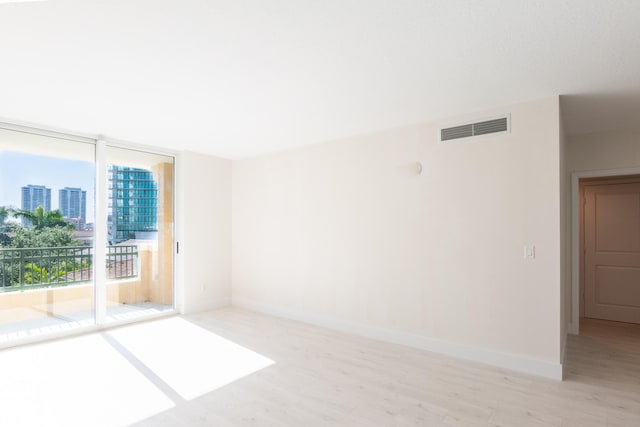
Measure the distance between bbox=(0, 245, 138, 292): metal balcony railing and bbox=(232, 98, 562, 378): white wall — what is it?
2.00 m

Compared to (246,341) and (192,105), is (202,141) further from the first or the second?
(246,341)

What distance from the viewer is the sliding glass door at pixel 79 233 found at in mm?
3727

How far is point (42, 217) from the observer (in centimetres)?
389

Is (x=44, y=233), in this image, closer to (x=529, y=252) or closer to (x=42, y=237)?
(x=42, y=237)

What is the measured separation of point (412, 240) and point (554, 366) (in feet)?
5.53

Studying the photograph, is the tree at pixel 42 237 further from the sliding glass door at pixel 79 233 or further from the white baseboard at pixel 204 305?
the white baseboard at pixel 204 305

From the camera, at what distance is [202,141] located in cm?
462

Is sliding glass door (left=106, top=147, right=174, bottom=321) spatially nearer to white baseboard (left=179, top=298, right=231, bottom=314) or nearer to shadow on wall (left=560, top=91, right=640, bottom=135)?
white baseboard (left=179, top=298, right=231, bottom=314)

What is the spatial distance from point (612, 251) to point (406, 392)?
436 centimetres

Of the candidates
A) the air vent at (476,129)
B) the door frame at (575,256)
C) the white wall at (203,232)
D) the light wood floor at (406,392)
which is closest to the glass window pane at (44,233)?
the white wall at (203,232)

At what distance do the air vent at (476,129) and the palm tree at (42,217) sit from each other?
180 inches

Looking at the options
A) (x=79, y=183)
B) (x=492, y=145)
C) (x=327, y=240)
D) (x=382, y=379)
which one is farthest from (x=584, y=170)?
(x=79, y=183)

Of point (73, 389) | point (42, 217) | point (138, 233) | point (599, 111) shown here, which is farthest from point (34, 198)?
point (599, 111)

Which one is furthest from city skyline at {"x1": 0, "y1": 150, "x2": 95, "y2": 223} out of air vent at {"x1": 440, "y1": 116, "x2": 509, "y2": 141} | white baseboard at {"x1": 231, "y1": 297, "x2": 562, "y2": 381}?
air vent at {"x1": 440, "y1": 116, "x2": 509, "y2": 141}
